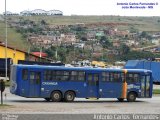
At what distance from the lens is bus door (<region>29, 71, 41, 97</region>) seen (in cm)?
3569

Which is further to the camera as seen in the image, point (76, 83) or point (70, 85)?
point (76, 83)

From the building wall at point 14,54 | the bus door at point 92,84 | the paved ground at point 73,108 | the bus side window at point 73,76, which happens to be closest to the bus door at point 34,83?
the paved ground at point 73,108

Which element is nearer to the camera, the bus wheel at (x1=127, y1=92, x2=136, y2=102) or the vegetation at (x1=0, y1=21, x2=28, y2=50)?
the bus wheel at (x1=127, y1=92, x2=136, y2=102)

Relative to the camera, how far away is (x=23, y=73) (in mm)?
35625

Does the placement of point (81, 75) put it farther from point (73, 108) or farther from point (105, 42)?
point (105, 42)

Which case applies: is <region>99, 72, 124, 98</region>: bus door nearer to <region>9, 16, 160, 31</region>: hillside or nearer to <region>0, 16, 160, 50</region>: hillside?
<region>0, 16, 160, 50</region>: hillside

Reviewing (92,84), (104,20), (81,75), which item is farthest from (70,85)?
(104,20)

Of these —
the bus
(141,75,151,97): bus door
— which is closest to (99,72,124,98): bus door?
the bus

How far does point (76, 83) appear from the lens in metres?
37.0

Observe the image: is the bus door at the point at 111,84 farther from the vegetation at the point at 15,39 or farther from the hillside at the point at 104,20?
the hillside at the point at 104,20

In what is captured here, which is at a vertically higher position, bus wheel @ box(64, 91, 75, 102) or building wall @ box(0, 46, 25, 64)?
building wall @ box(0, 46, 25, 64)

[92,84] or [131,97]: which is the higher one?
[92,84]

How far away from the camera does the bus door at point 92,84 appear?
3743cm

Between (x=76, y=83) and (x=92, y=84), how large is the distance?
3.95 ft
